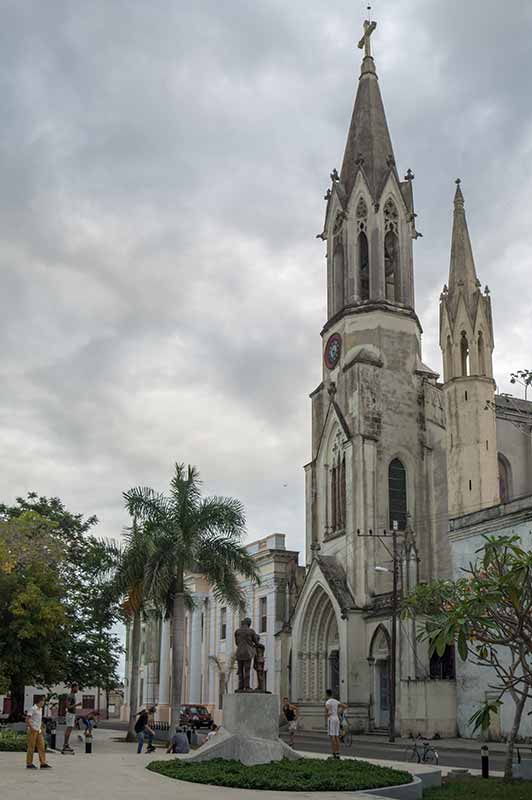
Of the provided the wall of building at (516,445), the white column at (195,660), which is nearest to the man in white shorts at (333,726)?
the wall of building at (516,445)

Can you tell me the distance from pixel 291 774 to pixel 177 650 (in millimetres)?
12839

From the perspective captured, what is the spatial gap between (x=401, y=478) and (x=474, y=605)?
32.1 metres

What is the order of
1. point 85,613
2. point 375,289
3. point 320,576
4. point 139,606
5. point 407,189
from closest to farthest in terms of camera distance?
1. point 139,606
2. point 85,613
3. point 320,576
4. point 375,289
5. point 407,189

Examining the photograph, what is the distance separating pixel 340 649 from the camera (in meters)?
42.0

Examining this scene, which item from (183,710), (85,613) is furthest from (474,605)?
(183,710)

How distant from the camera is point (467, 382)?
41.5 metres

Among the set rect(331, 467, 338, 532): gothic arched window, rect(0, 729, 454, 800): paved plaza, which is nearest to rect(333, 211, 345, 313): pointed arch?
rect(331, 467, 338, 532): gothic arched window

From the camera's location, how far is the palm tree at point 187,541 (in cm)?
2875

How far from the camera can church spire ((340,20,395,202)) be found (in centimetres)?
5166

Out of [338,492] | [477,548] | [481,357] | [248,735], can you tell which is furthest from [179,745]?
[481,357]

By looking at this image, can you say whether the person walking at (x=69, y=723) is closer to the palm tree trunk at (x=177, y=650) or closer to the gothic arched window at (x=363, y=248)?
the palm tree trunk at (x=177, y=650)

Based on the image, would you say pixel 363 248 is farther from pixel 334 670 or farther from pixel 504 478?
pixel 334 670

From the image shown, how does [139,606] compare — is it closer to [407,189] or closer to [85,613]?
[85,613]

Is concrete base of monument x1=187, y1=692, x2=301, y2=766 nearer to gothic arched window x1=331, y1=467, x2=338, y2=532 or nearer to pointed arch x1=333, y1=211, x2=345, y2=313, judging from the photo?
gothic arched window x1=331, y1=467, x2=338, y2=532
